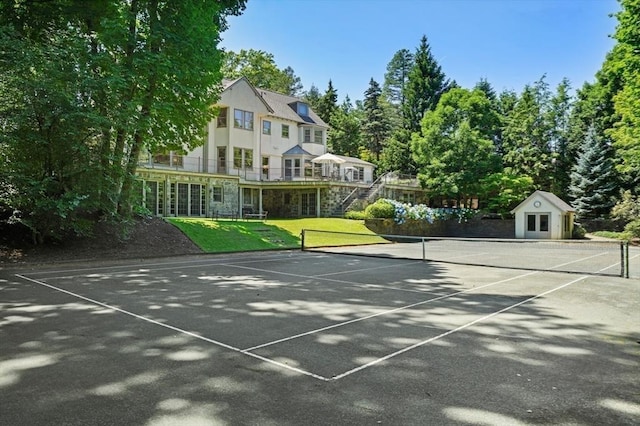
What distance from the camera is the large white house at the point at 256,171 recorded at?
100ft

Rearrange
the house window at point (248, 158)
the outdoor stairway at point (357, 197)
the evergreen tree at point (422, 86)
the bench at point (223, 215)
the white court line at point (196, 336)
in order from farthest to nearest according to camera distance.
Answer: the evergreen tree at point (422, 86)
the house window at point (248, 158)
the outdoor stairway at point (357, 197)
the bench at point (223, 215)
the white court line at point (196, 336)

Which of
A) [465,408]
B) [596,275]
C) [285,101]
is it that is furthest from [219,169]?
[465,408]

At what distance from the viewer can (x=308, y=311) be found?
23.3ft

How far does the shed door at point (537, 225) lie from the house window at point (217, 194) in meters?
23.6

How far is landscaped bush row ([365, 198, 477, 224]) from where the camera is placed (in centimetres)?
2958

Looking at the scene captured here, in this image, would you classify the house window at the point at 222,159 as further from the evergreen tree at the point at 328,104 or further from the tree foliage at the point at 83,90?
the evergreen tree at the point at 328,104

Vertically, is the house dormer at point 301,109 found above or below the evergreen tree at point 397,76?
below

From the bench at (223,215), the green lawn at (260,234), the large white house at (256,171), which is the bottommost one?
the green lawn at (260,234)

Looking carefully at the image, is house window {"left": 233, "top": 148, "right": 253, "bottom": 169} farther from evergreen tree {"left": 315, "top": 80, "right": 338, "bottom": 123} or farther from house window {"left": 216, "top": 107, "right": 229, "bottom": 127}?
evergreen tree {"left": 315, "top": 80, "right": 338, "bottom": 123}

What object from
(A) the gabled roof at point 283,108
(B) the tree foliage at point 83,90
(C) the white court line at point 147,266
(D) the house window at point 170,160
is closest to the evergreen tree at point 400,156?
(A) the gabled roof at point 283,108

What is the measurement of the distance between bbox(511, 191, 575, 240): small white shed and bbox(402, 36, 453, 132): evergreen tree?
21.0 m

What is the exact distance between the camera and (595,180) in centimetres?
3550

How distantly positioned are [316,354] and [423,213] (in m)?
29.3

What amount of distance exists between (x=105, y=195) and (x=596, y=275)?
15658mm
